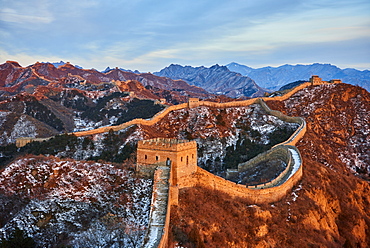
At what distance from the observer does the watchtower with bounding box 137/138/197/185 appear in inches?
830

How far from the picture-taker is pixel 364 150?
170ft

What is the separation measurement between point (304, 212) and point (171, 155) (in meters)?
12.2

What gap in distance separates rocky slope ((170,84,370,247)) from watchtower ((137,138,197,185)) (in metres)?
1.29

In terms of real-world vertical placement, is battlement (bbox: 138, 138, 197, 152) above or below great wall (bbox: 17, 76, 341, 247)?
above

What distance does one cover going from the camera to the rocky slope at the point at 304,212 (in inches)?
744

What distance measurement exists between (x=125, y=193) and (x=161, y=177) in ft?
7.13

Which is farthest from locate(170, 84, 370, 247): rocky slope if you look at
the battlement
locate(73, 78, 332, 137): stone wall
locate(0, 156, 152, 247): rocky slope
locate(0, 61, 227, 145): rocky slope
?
locate(0, 61, 227, 145): rocky slope

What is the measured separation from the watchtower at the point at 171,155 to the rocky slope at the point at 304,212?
1.29m

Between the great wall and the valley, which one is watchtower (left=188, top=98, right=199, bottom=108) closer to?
the valley

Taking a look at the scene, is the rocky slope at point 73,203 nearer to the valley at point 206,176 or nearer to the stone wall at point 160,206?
the valley at point 206,176

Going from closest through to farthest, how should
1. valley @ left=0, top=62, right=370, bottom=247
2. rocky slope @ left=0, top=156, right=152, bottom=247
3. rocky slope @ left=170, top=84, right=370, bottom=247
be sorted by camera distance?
rocky slope @ left=0, top=156, right=152, bottom=247 → valley @ left=0, top=62, right=370, bottom=247 → rocky slope @ left=170, top=84, right=370, bottom=247

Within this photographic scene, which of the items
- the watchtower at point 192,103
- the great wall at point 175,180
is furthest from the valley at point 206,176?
the great wall at point 175,180

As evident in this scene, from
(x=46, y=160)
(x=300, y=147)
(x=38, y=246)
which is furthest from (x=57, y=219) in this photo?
(x=300, y=147)

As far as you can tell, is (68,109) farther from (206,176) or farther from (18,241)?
(18,241)
